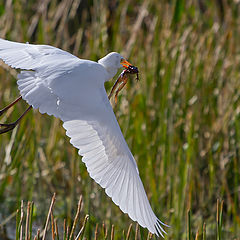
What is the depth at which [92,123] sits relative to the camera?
1542mm

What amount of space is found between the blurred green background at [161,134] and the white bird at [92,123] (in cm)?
90

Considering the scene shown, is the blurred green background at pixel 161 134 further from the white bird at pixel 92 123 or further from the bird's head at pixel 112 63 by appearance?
the white bird at pixel 92 123

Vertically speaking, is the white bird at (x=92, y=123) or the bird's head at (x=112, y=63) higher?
the bird's head at (x=112, y=63)

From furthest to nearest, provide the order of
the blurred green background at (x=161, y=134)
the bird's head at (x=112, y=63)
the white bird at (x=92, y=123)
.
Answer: the blurred green background at (x=161, y=134), the bird's head at (x=112, y=63), the white bird at (x=92, y=123)

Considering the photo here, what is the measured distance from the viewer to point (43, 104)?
1.59 meters

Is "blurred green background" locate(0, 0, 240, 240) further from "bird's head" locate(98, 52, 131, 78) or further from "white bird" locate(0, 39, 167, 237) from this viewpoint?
"white bird" locate(0, 39, 167, 237)

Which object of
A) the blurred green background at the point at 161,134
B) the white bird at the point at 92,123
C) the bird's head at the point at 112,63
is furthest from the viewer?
the blurred green background at the point at 161,134

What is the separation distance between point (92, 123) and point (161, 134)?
122cm

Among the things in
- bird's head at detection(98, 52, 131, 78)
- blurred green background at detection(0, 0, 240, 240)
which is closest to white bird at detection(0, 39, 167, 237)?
bird's head at detection(98, 52, 131, 78)

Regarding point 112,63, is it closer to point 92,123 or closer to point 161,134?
point 92,123

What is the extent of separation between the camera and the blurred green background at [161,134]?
2.63 meters

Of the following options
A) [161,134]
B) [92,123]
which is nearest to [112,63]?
[92,123]

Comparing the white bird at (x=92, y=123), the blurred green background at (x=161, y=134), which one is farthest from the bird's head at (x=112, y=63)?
the blurred green background at (x=161, y=134)

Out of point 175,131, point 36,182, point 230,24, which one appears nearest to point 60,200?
point 36,182
